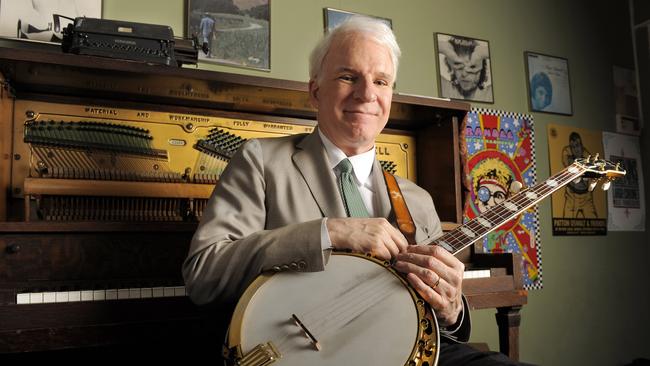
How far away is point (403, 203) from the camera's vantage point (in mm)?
1786

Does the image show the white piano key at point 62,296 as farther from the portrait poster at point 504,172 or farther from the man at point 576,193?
the man at point 576,193

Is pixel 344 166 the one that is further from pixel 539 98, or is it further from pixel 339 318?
pixel 539 98

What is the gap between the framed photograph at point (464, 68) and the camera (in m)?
3.52

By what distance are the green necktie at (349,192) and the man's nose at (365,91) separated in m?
0.22

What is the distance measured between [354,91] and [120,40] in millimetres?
1047

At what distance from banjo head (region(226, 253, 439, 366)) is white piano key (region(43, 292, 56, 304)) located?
0.73 meters

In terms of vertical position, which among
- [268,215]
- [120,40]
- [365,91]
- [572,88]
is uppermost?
[572,88]

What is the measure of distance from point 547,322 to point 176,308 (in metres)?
2.99

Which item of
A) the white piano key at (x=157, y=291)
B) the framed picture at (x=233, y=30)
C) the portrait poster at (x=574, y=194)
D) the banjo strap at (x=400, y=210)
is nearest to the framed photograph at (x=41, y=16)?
the framed picture at (x=233, y=30)

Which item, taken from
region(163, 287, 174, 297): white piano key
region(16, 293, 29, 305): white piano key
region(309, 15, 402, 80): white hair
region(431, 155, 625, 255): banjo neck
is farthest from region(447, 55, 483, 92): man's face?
region(16, 293, 29, 305): white piano key

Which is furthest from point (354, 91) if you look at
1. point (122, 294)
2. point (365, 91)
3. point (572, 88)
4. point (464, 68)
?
point (572, 88)

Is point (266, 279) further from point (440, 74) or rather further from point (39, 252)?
point (440, 74)

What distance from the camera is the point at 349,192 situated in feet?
5.58

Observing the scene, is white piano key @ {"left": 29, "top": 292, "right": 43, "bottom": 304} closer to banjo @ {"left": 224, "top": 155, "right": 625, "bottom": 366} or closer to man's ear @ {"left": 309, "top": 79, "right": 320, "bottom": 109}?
banjo @ {"left": 224, "top": 155, "right": 625, "bottom": 366}
